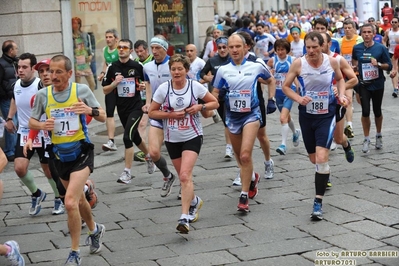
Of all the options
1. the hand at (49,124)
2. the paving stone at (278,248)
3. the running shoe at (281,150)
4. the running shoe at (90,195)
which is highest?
the hand at (49,124)

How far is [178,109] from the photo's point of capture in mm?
8234

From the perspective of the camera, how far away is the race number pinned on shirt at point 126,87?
11047 mm

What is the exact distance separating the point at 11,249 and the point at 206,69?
17.2 feet

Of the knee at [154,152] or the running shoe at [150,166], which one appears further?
the running shoe at [150,166]

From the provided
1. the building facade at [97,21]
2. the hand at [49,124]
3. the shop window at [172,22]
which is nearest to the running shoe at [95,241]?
the hand at [49,124]

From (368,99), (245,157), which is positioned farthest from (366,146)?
(245,157)

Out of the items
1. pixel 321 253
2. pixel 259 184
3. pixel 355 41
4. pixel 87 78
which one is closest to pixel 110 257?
pixel 321 253

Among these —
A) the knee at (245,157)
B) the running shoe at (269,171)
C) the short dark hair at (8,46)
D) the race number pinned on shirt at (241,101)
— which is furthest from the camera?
the short dark hair at (8,46)

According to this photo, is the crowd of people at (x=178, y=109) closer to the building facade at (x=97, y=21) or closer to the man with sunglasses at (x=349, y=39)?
the man with sunglasses at (x=349, y=39)

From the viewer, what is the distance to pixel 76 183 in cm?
704

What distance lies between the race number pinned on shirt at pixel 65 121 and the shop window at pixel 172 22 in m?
11.5

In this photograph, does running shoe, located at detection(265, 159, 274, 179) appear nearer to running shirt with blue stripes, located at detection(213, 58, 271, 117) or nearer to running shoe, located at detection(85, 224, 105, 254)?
running shirt with blue stripes, located at detection(213, 58, 271, 117)

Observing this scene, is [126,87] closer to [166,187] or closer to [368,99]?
[166,187]

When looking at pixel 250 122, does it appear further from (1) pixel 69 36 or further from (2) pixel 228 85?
(1) pixel 69 36
